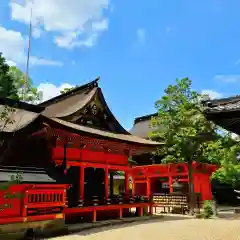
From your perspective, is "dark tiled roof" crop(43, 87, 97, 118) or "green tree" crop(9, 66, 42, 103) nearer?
"dark tiled roof" crop(43, 87, 97, 118)

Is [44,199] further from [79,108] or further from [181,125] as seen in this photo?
[181,125]

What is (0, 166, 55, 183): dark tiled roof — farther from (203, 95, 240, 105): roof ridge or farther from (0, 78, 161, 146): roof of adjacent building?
(203, 95, 240, 105): roof ridge

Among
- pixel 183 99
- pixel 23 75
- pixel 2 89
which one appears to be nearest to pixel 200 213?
pixel 183 99

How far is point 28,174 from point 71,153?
3.95 metres

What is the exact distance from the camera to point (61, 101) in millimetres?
22922

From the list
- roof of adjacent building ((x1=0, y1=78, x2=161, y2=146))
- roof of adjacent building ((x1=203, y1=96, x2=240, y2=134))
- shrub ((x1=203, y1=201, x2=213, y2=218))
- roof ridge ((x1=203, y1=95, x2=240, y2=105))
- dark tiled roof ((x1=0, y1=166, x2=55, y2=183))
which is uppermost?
roof of adjacent building ((x1=0, y1=78, x2=161, y2=146))

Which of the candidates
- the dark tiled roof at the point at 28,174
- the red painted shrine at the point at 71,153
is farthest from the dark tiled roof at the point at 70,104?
the dark tiled roof at the point at 28,174

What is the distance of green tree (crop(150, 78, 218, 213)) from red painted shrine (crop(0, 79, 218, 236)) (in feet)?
5.55

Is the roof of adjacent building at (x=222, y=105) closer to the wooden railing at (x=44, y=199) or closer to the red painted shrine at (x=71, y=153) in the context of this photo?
the red painted shrine at (x=71, y=153)

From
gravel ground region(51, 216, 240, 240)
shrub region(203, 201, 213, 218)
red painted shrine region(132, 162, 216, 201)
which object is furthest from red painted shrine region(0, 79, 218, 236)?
red painted shrine region(132, 162, 216, 201)

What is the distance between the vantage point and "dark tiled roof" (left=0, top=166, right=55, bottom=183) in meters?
11.4

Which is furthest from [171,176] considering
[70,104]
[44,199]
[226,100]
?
[226,100]

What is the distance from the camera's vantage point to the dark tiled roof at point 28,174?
11438mm

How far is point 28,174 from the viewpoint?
40.3 ft
